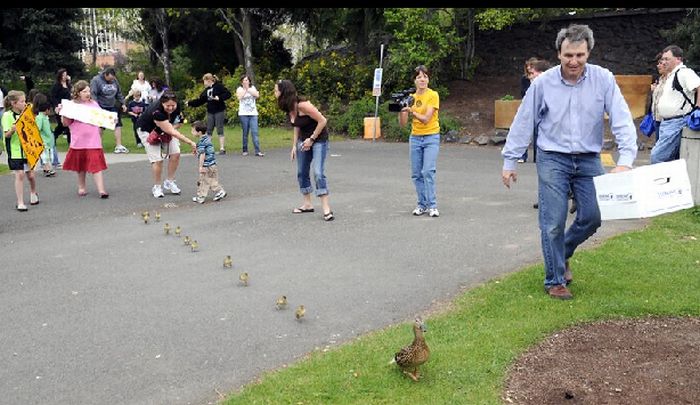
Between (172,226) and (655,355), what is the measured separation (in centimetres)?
629

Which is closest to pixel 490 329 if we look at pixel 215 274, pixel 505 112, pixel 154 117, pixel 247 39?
pixel 215 274

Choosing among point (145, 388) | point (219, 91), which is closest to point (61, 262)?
point (145, 388)

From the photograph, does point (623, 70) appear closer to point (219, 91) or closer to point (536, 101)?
point (219, 91)

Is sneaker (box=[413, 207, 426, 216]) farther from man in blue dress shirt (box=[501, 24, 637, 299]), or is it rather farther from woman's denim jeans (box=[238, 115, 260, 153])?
woman's denim jeans (box=[238, 115, 260, 153])

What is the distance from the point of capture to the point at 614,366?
434 centimetres

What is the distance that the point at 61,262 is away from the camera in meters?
7.53

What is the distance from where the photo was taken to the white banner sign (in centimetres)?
1083

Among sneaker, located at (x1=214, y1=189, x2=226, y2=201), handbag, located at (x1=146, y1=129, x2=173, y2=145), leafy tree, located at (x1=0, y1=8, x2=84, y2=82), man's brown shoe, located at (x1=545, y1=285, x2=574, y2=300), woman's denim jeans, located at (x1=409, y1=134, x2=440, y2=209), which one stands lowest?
man's brown shoe, located at (x1=545, y1=285, x2=574, y2=300)

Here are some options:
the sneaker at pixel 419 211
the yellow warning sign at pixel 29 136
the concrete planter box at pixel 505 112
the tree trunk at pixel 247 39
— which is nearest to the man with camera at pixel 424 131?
the sneaker at pixel 419 211

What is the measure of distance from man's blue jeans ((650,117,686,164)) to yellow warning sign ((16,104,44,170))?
8.23 meters

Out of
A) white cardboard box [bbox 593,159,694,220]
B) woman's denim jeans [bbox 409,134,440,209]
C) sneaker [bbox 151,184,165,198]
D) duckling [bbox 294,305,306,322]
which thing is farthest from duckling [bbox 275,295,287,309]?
sneaker [bbox 151,184,165,198]

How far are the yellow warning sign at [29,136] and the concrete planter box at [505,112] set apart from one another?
11.9m

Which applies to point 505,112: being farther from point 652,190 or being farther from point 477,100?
point 652,190

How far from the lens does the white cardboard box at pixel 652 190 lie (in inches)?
185
